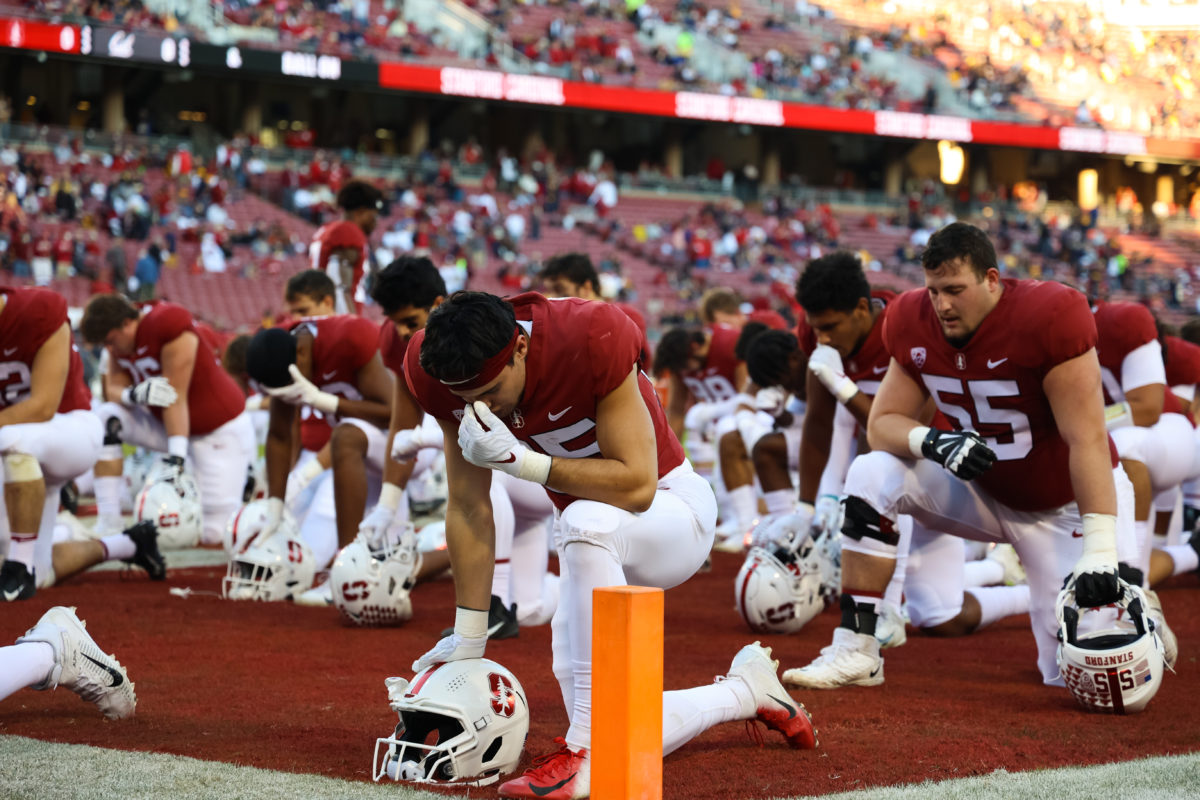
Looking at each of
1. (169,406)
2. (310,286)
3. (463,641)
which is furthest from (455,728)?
(169,406)

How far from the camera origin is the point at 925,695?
181 inches

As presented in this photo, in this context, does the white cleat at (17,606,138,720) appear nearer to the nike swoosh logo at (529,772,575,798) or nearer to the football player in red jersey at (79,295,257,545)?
the nike swoosh logo at (529,772,575,798)

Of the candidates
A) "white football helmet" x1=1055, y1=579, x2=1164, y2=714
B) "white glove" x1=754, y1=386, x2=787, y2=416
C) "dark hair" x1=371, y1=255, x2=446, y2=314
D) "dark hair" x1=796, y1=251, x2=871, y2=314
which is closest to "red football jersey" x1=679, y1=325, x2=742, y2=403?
"white glove" x1=754, y1=386, x2=787, y2=416

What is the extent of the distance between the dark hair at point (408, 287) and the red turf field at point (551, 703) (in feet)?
4.54

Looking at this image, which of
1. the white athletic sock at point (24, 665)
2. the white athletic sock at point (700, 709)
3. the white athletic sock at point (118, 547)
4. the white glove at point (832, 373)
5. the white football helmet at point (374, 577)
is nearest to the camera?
the white athletic sock at point (700, 709)

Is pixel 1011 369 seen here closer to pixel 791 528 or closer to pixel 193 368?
pixel 791 528

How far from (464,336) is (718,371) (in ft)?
22.0

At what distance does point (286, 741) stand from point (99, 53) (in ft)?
70.6

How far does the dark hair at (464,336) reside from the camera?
3221 mm

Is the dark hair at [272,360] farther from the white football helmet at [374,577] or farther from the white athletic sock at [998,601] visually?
the white athletic sock at [998,601]

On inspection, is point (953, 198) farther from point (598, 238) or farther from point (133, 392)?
point (133, 392)

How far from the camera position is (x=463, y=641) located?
358 centimetres

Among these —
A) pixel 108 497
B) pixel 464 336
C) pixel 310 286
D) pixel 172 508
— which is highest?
pixel 464 336

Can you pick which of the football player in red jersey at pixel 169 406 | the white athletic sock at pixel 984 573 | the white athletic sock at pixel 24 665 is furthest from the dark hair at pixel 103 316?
the white athletic sock at pixel 984 573
